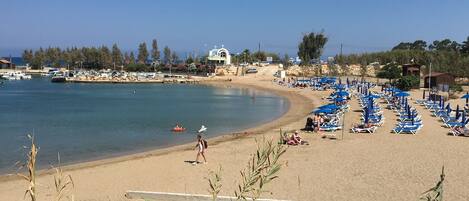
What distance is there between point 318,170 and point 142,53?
435 feet

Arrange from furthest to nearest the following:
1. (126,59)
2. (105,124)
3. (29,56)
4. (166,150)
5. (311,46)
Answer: (29,56) < (126,59) < (311,46) < (105,124) < (166,150)

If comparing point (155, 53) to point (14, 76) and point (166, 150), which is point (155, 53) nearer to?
point (14, 76)

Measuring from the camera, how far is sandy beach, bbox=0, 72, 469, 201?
44.8 ft

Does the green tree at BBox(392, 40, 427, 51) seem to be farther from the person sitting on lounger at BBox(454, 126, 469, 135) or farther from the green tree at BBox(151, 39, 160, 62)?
the person sitting on lounger at BBox(454, 126, 469, 135)

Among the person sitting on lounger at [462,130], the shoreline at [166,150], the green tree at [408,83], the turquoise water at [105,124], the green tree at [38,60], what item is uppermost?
the green tree at [38,60]

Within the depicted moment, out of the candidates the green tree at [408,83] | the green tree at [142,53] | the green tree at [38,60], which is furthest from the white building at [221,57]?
the green tree at [408,83]

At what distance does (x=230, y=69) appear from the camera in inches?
4353

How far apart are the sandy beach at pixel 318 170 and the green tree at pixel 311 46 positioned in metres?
89.1

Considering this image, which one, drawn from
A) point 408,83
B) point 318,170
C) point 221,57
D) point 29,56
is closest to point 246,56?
point 221,57

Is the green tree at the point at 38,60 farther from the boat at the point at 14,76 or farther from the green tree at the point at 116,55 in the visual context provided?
the boat at the point at 14,76

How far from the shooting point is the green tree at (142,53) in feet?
472

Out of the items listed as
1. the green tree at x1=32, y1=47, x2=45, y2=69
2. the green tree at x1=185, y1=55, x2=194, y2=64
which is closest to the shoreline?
the green tree at x1=185, y1=55, x2=194, y2=64

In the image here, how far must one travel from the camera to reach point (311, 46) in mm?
114250

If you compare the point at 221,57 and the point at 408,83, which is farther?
the point at 221,57
